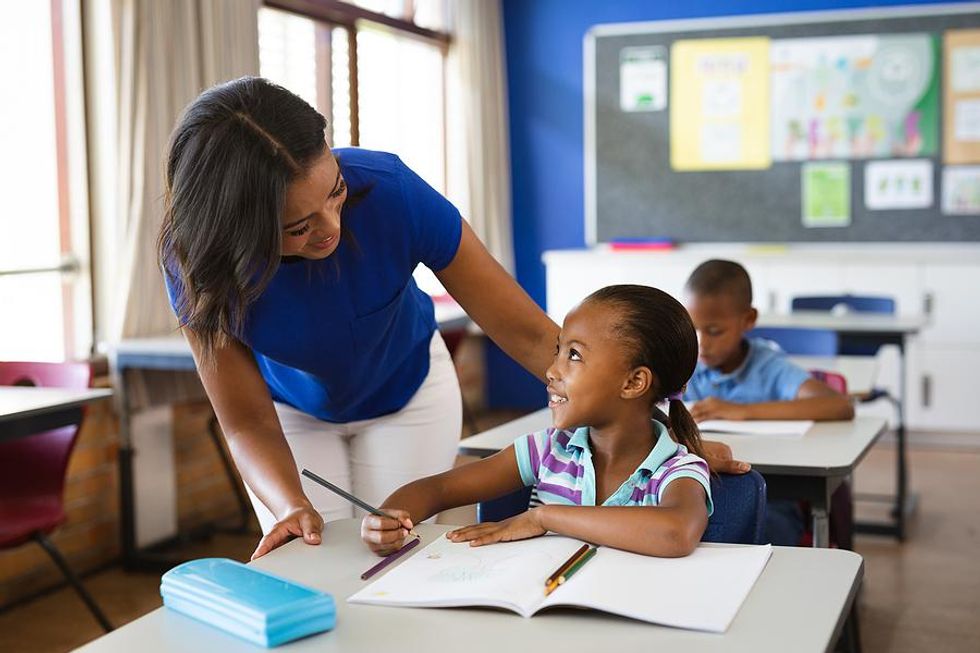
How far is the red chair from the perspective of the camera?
109 inches

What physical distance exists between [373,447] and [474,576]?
64cm

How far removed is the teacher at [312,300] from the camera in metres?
1.36

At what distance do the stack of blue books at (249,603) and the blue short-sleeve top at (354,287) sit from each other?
0.46 meters

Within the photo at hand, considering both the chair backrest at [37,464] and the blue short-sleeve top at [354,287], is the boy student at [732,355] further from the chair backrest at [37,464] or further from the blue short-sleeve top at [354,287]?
the chair backrest at [37,464]

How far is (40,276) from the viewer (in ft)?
12.2

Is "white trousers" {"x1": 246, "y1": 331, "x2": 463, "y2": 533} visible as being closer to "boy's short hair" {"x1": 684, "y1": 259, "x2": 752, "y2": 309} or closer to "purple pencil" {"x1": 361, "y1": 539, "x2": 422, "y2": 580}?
"purple pencil" {"x1": 361, "y1": 539, "x2": 422, "y2": 580}

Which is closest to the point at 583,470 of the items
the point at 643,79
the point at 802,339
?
the point at 802,339

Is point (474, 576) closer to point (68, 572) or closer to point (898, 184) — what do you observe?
point (68, 572)

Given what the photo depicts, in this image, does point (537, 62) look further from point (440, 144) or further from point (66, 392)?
point (66, 392)

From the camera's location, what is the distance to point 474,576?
1254 millimetres

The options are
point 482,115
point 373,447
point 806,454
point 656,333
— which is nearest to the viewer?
point 656,333

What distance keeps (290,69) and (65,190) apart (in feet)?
4.57

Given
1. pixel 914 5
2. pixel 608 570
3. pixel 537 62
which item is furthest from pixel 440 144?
pixel 608 570

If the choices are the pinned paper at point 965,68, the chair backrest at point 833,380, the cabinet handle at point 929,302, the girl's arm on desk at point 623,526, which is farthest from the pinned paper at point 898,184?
the girl's arm on desk at point 623,526
